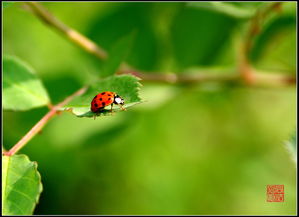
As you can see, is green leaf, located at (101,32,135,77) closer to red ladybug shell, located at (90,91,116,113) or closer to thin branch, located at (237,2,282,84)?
red ladybug shell, located at (90,91,116,113)

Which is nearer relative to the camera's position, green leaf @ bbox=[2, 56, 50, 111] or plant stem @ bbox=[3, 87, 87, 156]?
plant stem @ bbox=[3, 87, 87, 156]

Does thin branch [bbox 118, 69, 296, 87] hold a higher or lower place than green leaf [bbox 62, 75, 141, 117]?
higher

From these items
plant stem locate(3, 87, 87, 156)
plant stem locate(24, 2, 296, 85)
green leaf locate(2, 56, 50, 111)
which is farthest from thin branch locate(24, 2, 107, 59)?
plant stem locate(3, 87, 87, 156)

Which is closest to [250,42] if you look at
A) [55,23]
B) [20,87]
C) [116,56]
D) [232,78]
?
[232,78]

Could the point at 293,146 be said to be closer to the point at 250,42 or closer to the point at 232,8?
the point at 232,8

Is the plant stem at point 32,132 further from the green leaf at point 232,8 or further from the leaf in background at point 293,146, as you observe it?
the leaf in background at point 293,146

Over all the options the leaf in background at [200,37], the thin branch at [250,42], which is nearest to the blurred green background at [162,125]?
the leaf in background at [200,37]

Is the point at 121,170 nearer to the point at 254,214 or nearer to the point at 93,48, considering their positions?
the point at 254,214

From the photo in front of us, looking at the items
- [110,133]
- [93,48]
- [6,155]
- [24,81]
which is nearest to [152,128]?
[110,133]
